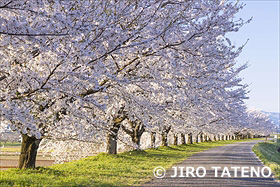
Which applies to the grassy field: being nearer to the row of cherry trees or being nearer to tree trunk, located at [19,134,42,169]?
the row of cherry trees

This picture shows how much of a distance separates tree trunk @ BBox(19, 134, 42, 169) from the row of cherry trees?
0.13ft

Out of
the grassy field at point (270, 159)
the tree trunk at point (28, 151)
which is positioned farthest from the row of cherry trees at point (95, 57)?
the grassy field at point (270, 159)

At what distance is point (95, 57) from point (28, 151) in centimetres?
648

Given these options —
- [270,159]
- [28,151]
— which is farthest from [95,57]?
[270,159]

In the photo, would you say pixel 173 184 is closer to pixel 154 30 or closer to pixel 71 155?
pixel 154 30

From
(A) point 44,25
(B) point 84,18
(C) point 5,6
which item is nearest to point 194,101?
(B) point 84,18

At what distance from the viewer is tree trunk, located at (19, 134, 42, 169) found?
41.4 ft

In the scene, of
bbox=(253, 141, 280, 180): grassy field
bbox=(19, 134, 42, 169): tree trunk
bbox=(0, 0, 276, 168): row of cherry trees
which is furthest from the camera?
bbox=(253, 141, 280, 180): grassy field

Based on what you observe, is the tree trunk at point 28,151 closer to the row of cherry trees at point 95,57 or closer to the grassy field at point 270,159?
the row of cherry trees at point 95,57

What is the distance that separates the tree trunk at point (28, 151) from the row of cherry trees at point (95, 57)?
1.6 inches

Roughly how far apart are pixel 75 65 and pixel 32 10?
2.24 m

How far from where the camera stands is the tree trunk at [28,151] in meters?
12.6

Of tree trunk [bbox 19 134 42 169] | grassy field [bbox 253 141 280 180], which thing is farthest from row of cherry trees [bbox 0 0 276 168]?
grassy field [bbox 253 141 280 180]

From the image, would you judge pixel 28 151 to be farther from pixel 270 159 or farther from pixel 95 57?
pixel 270 159
